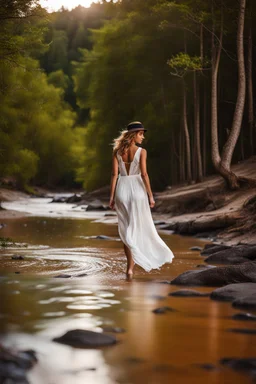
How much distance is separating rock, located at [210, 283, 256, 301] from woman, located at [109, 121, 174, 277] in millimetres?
2127

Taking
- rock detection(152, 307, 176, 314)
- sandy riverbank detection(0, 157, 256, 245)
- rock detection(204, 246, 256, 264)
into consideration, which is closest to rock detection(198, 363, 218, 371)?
rock detection(152, 307, 176, 314)

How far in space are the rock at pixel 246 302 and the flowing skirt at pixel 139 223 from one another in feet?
8.81

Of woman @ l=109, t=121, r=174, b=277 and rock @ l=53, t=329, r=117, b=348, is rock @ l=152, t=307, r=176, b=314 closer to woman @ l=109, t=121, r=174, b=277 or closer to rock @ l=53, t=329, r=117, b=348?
rock @ l=53, t=329, r=117, b=348

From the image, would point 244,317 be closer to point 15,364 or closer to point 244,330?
point 244,330

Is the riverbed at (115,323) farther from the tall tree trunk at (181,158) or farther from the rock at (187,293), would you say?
the tall tree trunk at (181,158)

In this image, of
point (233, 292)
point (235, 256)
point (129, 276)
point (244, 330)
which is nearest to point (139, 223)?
point (129, 276)

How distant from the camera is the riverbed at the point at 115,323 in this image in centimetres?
441

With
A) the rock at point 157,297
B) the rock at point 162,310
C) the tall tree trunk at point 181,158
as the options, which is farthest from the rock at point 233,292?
the tall tree trunk at point 181,158

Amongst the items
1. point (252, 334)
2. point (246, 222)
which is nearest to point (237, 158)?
point (246, 222)

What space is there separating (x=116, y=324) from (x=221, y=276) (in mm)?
2584

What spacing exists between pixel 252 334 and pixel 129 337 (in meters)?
1.01

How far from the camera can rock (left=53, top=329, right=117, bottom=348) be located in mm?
5031

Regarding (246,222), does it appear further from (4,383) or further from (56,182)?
(56,182)

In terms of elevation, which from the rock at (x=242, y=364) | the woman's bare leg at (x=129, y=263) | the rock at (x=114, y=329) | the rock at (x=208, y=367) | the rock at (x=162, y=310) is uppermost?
the rock at (x=242, y=364)
